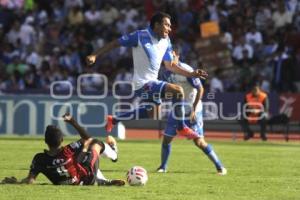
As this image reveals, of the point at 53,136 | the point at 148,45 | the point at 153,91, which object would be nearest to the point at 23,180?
the point at 53,136

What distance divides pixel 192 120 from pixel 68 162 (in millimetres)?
3679

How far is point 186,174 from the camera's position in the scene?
14.2 meters

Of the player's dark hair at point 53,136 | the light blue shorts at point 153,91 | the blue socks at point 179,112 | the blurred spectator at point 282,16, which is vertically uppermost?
the blurred spectator at point 282,16

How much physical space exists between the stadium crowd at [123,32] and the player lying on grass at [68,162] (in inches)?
618

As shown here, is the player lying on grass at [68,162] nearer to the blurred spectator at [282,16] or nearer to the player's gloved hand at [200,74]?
the player's gloved hand at [200,74]

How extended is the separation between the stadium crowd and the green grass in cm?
561

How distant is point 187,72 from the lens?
1398 centimetres

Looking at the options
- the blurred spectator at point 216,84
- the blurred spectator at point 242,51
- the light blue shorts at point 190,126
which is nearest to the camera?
the light blue shorts at point 190,126

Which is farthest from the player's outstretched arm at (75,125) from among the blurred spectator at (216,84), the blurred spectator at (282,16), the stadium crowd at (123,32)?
the blurred spectator at (282,16)

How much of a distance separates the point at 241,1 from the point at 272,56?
3077 mm

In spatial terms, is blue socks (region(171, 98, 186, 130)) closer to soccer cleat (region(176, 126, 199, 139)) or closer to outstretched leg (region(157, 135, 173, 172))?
soccer cleat (region(176, 126, 199, 139))

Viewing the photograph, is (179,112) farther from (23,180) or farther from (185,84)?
(23,180)

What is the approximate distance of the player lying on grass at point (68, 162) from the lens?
37.4 ft

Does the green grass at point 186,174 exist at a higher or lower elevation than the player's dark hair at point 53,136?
lower
